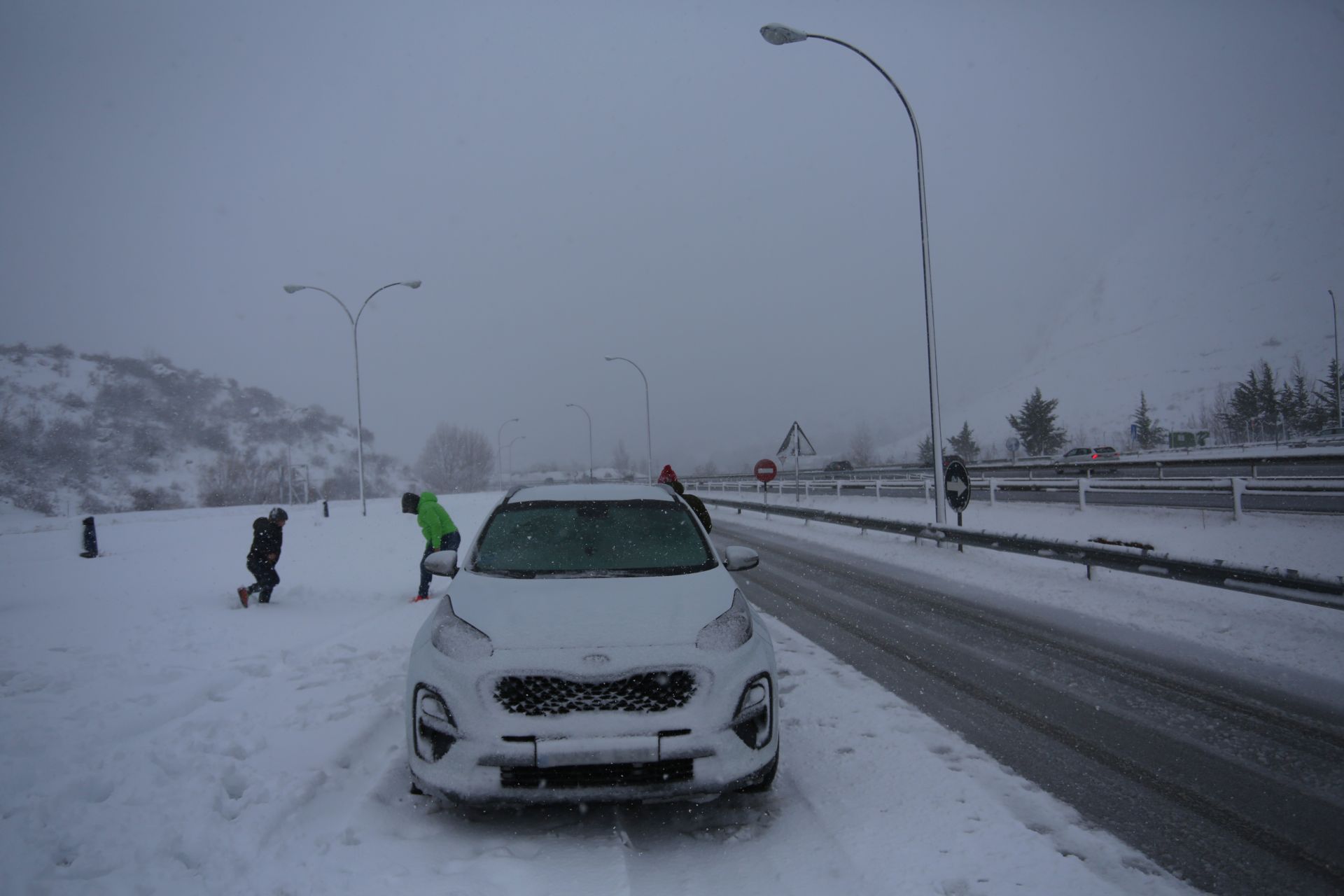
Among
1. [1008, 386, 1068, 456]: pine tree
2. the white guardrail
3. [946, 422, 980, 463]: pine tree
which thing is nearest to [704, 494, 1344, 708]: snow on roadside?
the white guardrail

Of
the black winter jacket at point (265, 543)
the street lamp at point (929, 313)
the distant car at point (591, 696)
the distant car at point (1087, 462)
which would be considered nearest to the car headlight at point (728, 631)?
the distant car at point (591, 696)

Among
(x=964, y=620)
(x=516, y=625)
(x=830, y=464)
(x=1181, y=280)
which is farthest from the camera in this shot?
(x=1181, y=280)

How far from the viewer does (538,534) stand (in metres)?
4.53

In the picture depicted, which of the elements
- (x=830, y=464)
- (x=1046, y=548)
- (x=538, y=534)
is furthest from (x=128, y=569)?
(x=830, y=464)

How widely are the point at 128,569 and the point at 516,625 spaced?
15.0m

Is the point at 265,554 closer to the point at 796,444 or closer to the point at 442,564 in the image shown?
the point at 442,564

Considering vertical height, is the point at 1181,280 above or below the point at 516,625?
above

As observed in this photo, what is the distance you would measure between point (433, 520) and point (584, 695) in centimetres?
722

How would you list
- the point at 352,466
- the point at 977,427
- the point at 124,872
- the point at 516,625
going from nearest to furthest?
1. the point at 124,872
2. the point at 516,625
3. the point at 352,466
4. the point at 977,427

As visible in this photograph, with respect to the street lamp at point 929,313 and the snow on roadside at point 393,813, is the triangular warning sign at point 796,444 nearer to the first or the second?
the street lamp at point 929,313

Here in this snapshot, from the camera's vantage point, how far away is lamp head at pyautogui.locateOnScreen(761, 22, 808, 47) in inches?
489

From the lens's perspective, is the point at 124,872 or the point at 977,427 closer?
the point at 124,872

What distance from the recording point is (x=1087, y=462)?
32.3 m

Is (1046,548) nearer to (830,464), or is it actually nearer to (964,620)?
(964,620)
